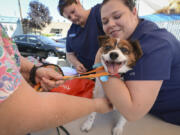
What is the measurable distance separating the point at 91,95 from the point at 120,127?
0.75ft

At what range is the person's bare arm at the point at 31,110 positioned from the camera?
25 cm

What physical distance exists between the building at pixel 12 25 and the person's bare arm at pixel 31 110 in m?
1.87

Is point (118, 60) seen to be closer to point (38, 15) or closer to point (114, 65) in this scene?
point (114, 65)

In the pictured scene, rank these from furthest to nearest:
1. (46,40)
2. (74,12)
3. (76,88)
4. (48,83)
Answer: (46,40), (74,12), (76,88), (48,83)

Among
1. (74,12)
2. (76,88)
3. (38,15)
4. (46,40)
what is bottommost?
(76,88)

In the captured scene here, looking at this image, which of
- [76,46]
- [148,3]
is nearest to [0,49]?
[76,46]

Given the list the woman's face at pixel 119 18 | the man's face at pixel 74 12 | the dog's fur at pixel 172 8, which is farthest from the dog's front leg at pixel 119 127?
the dog's fur at pixel 172 8

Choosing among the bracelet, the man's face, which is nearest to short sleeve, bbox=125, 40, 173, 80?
the bracelet

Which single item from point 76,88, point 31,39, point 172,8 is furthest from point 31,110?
point 31,39

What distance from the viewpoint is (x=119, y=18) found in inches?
23.5

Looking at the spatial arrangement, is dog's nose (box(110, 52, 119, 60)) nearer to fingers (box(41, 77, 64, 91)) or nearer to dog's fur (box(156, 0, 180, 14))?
fingers (box(41, 77, 64, 91))

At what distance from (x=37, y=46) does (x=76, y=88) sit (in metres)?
1.85

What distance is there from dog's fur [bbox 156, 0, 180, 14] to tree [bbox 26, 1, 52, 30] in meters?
1.77

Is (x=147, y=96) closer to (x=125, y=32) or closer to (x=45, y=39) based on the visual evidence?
(x=125, y=32)
